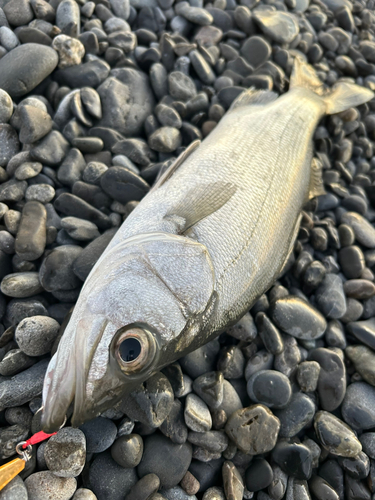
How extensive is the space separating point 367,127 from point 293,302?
125 inches

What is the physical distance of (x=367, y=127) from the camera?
430cm

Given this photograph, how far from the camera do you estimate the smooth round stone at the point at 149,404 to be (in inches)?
75.9

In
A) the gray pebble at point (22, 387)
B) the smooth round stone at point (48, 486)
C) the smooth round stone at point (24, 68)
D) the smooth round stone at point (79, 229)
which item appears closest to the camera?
the smooth round stone at point (48, 486)

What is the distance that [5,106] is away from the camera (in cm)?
266

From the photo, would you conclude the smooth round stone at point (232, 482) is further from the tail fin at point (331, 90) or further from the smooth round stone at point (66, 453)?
the tail fin at point (331, 90)

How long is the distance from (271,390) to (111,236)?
5.50ft

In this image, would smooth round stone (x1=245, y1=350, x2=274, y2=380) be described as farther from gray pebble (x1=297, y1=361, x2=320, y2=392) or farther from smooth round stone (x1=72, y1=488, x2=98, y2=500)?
smooth round stone (x1=72, y1=488, x2=98, y2=500)

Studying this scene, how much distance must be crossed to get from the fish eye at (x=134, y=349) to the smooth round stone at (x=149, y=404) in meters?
0.50

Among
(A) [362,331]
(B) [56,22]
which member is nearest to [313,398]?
(A) [362,331]

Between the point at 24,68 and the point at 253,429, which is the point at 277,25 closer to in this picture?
the point at 24,68

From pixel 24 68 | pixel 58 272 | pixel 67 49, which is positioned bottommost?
pixel 58 272

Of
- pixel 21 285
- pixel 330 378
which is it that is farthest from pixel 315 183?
pixel 21 285

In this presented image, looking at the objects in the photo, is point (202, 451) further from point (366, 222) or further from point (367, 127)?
point (367, 127)

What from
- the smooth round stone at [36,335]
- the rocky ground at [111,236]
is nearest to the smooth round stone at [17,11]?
the rocky ground at [111,236]
